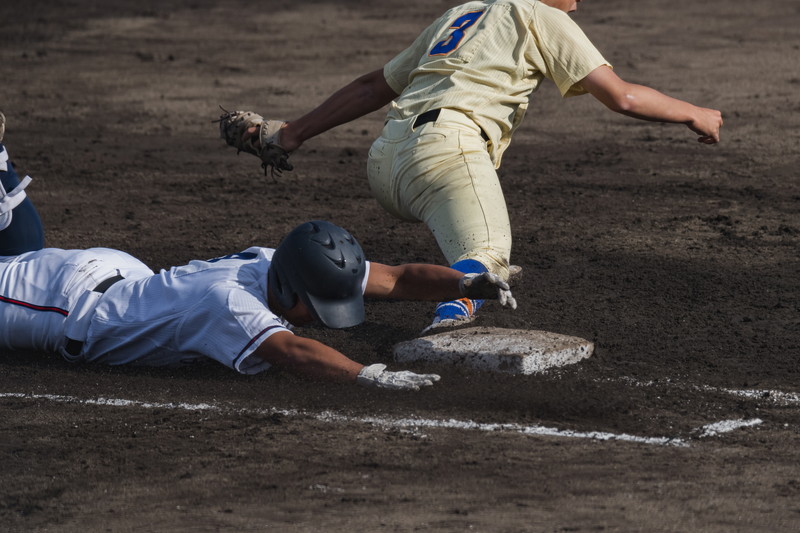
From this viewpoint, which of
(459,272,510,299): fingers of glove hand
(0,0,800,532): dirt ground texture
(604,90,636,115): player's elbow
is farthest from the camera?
(604,90,636,115): player's elbow

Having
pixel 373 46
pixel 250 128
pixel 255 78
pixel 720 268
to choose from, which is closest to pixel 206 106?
pixel 255 78

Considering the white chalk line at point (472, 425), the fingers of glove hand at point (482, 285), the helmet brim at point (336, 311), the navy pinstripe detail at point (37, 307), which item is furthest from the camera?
the navy pinstripe detail at point (37, 307)

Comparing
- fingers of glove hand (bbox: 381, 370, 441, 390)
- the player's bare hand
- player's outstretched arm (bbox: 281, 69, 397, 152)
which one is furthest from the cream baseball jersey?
fingers of glove hand (bbox: 381, 370, 441, 390)

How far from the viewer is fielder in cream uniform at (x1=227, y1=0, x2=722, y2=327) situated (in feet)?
17.0

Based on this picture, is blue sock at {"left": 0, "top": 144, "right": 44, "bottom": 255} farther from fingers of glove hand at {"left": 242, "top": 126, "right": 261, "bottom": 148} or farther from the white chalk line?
the white chalk line

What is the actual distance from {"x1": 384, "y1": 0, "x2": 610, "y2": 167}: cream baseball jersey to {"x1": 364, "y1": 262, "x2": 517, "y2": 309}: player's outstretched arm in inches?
31.7

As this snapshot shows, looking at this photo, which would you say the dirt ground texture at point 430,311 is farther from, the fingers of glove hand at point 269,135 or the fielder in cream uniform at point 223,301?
the fingers of glove hand at point 269,135

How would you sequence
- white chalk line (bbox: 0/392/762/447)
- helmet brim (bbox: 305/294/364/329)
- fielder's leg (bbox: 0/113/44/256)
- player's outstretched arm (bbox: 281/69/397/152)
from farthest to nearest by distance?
player's outstretched arm (bbox: 281/69/397/152) < fielder's leg (bbox: 0/113/44/256) < helmet brim (bbox: 305/294/364/329) < white chalk line (bbox: 0/392/762/447)

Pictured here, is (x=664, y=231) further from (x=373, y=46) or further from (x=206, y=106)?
(x=373, y=46)

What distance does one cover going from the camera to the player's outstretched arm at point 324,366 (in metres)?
4.57

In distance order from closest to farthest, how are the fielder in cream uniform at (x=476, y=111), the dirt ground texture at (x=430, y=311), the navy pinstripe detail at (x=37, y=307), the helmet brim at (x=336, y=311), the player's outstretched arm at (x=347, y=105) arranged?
1. the dirt ground texture at (x=430, y=311)
2. the helmet brim at (x=336, y=311)
3. the navy pinstripe detail at (x=37, y=307)
4. the fielder in cream uniform at (x=476, y=111)
5. the player's outstretched arm at (x=347, y=105)

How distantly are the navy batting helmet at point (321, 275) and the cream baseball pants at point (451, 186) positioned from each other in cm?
53

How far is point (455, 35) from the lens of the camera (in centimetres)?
564

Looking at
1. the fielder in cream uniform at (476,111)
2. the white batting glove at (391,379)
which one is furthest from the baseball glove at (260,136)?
the white batting glove at (391,379)
